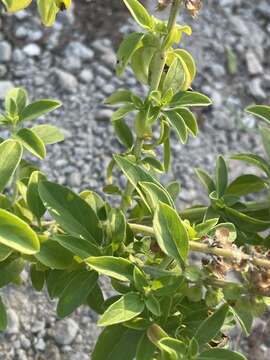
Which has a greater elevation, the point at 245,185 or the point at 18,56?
the point at 245,185

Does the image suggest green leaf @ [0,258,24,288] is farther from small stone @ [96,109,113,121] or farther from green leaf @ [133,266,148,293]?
small stone @ [96,109,113,121]

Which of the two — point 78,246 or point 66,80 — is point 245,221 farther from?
point 66,80

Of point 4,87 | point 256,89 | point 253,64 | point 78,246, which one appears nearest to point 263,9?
point 253,64

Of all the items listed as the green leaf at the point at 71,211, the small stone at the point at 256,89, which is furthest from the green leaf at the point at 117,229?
the small stone at the point at 256,89

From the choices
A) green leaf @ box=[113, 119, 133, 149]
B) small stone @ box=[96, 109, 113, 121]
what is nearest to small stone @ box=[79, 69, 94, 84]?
small stone @ box=[96, 109, 113, 121]

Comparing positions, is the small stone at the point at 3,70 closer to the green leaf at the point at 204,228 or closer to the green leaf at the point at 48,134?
the green leaf at the point at 48,134
